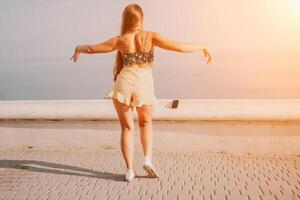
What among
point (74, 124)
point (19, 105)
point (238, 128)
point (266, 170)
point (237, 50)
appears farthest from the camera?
point (237, 50)

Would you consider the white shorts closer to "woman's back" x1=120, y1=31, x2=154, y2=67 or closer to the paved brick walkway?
"woman's back" x1=120, y1=31, x2=154, y2=67

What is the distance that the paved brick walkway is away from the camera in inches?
178

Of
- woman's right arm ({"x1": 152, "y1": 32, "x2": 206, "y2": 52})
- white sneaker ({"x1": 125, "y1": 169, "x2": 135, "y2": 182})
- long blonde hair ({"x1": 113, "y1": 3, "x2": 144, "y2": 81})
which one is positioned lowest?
white sneaker ({"x1": 125, "y1": 169, "x2": 135, "y2": 182})

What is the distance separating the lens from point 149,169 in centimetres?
491

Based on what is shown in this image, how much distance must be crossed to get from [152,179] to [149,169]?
0.13m

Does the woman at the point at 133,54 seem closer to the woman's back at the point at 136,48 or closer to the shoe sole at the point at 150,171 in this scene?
the woman's back at the point at 136,48

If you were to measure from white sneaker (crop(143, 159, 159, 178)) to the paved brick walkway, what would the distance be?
0.06 metres

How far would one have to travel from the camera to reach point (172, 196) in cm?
443

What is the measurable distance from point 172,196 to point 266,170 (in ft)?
4.40

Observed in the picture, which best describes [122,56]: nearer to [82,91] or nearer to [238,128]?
[238,128]

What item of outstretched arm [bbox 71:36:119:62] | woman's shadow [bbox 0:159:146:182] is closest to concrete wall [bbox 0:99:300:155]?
woman's shadow [bbox 0:159:146:182]

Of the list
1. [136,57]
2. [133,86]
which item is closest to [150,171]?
[133,86]

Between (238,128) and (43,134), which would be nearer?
(238,128)

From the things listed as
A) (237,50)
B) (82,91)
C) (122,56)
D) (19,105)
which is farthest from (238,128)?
(237,50)
